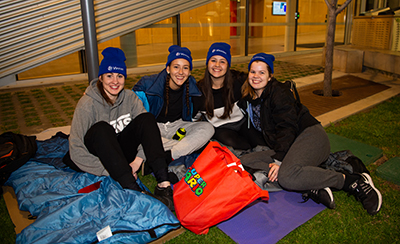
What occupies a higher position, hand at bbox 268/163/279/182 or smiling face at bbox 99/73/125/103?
smiling face at bbox 99/73/125/103

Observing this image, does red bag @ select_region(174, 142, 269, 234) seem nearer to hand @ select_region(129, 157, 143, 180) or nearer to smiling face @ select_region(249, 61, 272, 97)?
hand @ select_region(129, 157, 143, 180)

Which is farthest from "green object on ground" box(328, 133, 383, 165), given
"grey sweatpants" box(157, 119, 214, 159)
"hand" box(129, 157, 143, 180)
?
"hand" box(129, 157, 143, 180)

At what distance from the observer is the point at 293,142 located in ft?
9.38

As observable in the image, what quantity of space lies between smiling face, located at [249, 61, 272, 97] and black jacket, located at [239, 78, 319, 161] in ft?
0.21

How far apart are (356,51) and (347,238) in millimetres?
8047

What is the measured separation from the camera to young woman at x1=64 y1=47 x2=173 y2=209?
8.51ft

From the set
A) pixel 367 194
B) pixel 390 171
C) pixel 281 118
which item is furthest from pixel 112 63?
pixel 390 171

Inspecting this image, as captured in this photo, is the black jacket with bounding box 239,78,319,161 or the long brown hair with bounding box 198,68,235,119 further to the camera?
the long brown hair with bounding box 198,68,235,119

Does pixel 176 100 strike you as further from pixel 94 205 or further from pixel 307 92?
pixel 307 92

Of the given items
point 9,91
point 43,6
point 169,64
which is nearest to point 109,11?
point 43,6

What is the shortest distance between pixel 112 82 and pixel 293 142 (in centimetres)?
182

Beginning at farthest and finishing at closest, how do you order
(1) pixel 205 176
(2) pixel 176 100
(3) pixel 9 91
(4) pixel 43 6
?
(3) pixel 9 91 → (4) pixel 43 6 → (2) pixel 176 100 → (1) pixel 205 176

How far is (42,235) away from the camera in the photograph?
217cm

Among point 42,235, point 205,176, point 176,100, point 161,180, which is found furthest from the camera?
point 176,100
